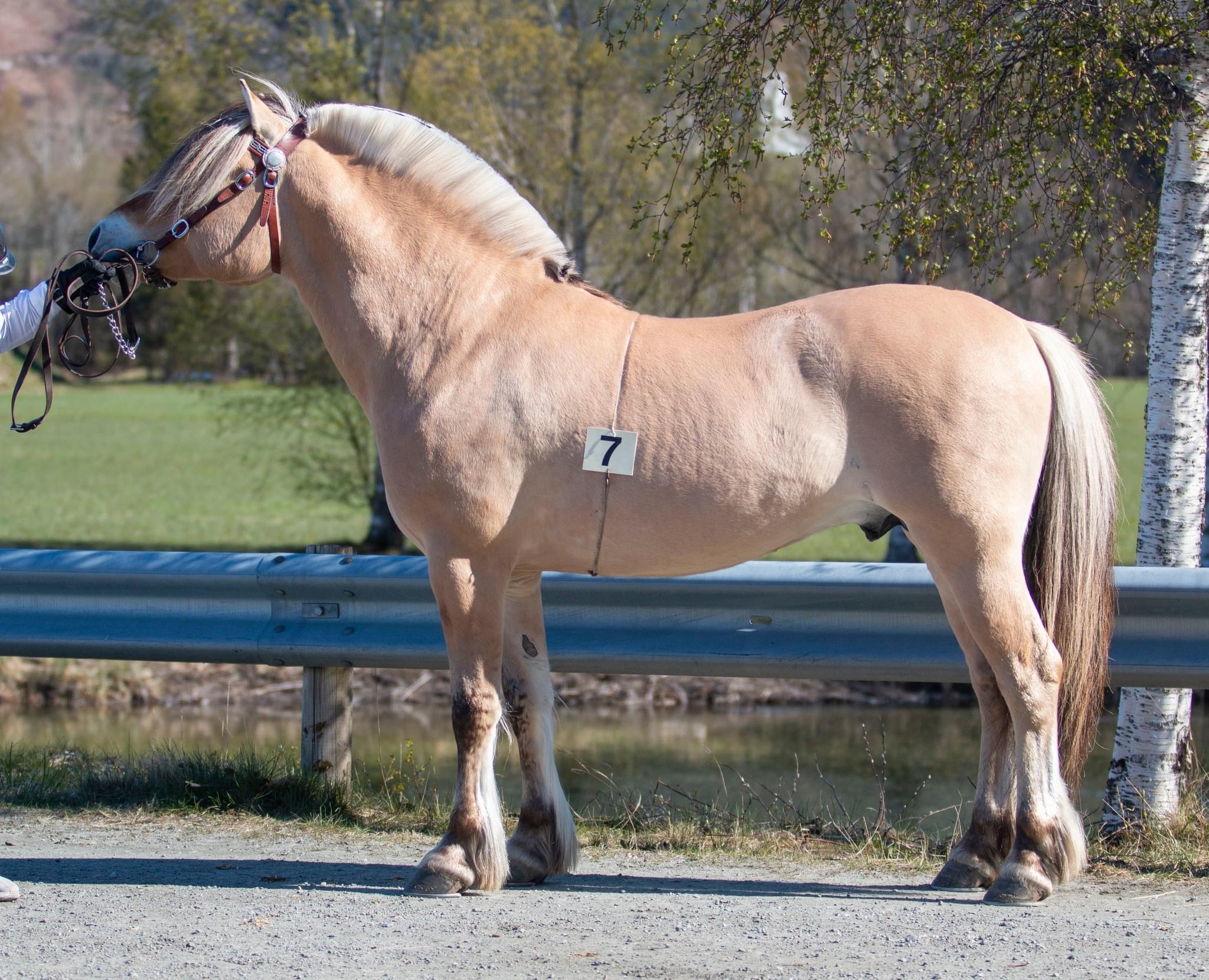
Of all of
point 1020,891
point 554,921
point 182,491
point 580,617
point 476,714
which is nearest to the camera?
Answer: point 554,921

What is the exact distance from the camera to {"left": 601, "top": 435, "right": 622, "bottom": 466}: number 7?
3641 mm

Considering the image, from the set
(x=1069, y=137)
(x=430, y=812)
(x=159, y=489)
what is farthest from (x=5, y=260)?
(x=159, y=489)

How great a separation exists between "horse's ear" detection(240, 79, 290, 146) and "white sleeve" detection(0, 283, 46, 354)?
827 millimetres

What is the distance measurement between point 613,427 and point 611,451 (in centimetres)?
8

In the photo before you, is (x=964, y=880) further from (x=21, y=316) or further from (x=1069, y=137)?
(x=21, y=316)

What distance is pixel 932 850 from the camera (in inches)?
169

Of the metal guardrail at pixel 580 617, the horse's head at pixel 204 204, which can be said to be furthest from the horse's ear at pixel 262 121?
the metal guardrail at pixel 580 617

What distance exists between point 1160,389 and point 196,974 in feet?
12.7

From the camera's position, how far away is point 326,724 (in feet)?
16.0

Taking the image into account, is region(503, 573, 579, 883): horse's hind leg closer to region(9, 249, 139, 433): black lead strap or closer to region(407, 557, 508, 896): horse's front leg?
region(407, 557, 508, 896): horse's front leg

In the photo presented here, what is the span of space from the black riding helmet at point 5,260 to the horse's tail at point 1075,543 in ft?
10.3

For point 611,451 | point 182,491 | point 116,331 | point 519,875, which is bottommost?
point 182,491

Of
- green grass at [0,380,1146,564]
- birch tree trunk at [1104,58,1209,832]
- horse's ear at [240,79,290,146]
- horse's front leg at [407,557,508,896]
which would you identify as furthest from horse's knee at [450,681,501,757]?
green grass at [0,380,1146,564]

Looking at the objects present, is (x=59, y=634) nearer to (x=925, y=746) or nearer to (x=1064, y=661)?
(x=1064, y=661)
